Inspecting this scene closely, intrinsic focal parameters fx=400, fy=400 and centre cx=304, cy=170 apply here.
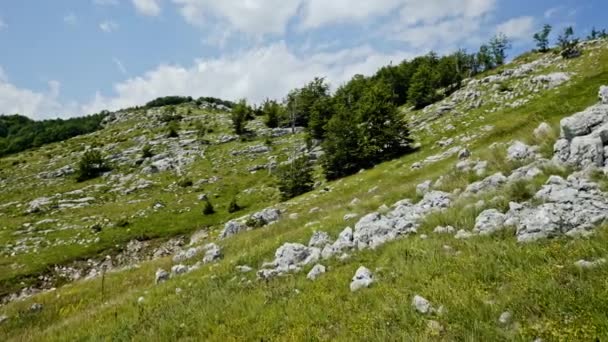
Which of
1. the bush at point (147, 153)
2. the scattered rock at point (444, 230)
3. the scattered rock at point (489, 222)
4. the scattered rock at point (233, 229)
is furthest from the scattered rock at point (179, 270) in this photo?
the bush at point (147, 153)

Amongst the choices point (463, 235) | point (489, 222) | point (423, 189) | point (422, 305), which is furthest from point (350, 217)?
point (422, 305)

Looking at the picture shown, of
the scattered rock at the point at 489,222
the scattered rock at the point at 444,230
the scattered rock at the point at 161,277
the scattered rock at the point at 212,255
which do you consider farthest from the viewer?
the scattered rock at the point at 212,255

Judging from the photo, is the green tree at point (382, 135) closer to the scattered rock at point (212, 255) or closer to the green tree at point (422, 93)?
the green tree at point (422, 93)

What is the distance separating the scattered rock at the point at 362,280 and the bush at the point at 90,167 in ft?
285

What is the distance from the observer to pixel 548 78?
2301 inches

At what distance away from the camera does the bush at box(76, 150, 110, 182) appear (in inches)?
3319

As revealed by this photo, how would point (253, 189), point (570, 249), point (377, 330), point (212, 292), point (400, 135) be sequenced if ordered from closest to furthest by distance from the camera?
1. point (377, 330)
2. point (570, 249)
3. point (212, 292)
4. point (400, 135)
5. point (253, 189)

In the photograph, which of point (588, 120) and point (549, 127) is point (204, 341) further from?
point (549, 127)

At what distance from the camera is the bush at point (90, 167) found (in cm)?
8431

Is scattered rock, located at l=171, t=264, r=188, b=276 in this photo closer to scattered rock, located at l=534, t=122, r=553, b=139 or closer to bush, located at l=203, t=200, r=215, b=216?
scattered rock, located at l=534, t=122, r=553, b=139

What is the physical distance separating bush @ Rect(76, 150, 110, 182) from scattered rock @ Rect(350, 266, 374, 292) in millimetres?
86870

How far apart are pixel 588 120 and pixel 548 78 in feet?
173

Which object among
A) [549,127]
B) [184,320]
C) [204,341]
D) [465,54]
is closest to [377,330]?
[204,341]

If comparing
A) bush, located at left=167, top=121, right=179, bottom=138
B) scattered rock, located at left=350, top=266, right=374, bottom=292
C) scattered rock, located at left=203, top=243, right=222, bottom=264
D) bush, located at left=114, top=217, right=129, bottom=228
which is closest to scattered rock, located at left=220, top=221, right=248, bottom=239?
scattered rock, located at left=203, top=243, right=222, bottom=264
